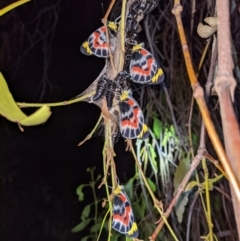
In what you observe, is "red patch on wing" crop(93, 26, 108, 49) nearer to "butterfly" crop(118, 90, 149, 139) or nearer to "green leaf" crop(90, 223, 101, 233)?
"butterfly" crop(118, 90, 149, 139)

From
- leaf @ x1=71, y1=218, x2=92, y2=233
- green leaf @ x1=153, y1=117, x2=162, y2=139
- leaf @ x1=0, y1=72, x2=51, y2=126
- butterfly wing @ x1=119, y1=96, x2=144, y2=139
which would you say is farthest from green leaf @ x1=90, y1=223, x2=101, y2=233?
leaf @ x1=0, y1=72, x2=51, y2=126

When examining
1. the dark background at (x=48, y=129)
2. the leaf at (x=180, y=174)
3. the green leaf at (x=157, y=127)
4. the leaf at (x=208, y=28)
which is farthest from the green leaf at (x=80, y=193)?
the leaf at (x=208, y=28)

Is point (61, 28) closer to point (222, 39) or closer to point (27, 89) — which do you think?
point (27, 89)

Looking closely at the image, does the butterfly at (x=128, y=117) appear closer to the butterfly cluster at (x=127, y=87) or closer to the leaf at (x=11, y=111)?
the butterfly cluster at (x=127, y=87)

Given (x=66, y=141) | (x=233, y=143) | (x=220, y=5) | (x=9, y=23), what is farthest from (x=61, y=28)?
(x=233, y=143)

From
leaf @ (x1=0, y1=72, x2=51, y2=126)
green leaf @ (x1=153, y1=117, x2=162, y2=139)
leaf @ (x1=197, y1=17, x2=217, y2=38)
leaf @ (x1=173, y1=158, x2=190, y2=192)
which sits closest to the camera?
leaf @ (x1=0, y1=72, x2=51, y2=126)
